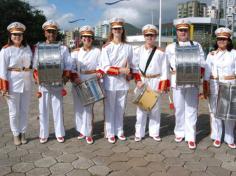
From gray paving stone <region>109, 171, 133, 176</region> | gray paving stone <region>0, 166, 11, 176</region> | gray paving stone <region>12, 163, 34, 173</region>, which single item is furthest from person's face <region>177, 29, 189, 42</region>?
gray paving stone <region>0, 166, 11, 176</region>

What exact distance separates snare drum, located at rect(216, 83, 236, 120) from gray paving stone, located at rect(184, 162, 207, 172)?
2.93ft

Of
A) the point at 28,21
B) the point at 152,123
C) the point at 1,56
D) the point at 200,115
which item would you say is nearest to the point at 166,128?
the point at 152,123

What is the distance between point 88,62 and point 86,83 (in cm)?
39

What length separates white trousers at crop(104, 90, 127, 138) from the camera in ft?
18.4

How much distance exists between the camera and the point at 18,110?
5.44 m

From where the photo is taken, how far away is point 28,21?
37156 millimetres

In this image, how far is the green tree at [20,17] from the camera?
35.2 metres

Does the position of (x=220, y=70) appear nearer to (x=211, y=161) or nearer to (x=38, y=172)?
(x=211, y=161)

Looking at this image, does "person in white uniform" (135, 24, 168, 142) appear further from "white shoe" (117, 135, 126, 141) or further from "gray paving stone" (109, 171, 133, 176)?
"gray paving stone" (109, 171, 133, 176)

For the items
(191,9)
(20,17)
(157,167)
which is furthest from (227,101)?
(191,9)

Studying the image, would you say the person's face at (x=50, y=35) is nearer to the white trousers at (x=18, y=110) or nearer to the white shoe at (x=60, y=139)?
the white trousers at (x=18, y=110)

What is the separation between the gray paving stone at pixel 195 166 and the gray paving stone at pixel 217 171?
8cm

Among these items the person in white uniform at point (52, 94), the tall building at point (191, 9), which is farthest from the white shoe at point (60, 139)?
the tall building at point (191, 9)

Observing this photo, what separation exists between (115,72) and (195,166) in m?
1.94
